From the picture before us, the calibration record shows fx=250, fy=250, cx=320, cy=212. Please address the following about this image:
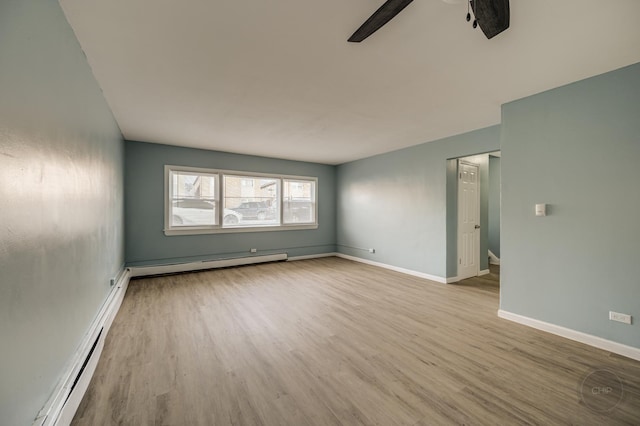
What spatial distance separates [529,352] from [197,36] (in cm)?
385

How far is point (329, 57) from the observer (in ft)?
6.87

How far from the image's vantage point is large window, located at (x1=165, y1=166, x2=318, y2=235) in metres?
5.11

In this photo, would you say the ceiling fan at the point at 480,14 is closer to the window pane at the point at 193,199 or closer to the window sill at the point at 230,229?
the window pane at the point at 193,199

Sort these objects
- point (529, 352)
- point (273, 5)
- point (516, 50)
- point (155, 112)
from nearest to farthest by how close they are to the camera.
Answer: point (273, 5) < point (516, 50) < point (529, 352) < point (155, 112)

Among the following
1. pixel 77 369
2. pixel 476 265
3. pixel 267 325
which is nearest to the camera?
pixel 77 369

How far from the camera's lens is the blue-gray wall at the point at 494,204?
19.1ft

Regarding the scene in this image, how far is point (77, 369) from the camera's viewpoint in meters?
1.70

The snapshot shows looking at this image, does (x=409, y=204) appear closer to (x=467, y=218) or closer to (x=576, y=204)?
(x=467, y=218)

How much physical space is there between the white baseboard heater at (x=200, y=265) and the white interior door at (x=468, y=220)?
3884 millimetres

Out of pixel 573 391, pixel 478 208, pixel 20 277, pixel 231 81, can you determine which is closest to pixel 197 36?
pixel 231 81

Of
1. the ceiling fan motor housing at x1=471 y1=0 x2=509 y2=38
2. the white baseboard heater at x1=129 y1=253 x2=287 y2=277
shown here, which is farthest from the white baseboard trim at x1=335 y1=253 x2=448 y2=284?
the ceiling fan motor housing at x1=471 y1=0 x2=509 y2=38

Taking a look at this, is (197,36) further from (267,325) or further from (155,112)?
(267,325)

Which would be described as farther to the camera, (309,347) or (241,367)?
(309,347)

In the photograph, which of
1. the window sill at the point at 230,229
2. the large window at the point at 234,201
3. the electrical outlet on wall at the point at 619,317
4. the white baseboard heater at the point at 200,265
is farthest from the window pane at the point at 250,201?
the electrical outlet on wall at the point at 619,317
